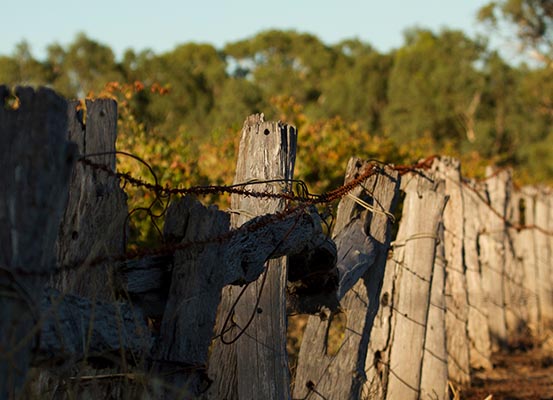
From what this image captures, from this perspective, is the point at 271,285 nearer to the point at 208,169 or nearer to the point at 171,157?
the point at 171,157

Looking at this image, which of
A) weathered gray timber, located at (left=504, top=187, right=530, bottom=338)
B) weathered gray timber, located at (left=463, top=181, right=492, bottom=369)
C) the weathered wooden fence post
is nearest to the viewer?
the weathered wooden fence post

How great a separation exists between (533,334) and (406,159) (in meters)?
2.94

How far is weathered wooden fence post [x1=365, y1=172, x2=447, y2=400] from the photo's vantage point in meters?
6.98

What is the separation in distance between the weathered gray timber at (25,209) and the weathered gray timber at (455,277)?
22.2 feet

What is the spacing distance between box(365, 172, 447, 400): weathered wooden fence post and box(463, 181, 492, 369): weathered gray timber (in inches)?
106

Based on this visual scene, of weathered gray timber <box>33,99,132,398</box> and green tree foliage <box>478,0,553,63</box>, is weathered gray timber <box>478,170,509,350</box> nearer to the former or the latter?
weathered gray timber <box>33,99,132,398</box>

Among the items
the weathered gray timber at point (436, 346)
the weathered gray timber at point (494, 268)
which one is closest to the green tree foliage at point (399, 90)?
the weathered gray timber at point (494, 268)

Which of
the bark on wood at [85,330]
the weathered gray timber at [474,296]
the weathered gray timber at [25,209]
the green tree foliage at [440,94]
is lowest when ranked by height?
the bark on wood at [85,330]

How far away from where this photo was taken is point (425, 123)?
54.5m

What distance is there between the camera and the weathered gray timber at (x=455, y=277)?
30.5 feet

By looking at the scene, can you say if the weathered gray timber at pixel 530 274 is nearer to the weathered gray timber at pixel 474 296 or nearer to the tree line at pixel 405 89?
the weathered gray timber at pixel 474 296

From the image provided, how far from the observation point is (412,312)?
717 cm

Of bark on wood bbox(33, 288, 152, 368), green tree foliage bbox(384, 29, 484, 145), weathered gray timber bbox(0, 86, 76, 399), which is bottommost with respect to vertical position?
bark on wood bbox(33, 288, 152, 368)

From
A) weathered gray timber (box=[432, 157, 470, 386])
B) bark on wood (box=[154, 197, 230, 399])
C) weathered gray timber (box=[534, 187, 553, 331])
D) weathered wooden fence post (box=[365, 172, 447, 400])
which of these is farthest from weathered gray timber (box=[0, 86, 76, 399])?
weathered gray timber (box=[534, 187, 553, 331])
